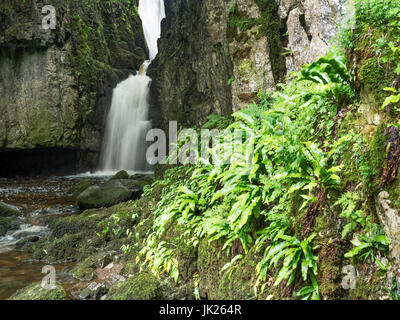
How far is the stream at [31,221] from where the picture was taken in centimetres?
464

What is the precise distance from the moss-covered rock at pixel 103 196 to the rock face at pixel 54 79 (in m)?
7.33

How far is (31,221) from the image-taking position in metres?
7.89

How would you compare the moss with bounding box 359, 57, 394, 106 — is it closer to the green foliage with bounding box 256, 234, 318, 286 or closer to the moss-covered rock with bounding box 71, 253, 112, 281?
the green foliage with bounding box 256, 234, 318, 286

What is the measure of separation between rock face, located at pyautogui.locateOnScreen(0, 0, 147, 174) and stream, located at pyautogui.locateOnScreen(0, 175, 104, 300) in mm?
2633

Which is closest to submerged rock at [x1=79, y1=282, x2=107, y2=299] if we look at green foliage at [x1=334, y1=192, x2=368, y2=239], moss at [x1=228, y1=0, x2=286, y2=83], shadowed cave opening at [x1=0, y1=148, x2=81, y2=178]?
green foliage at [x1=334, y1=192, x2=368, y2=239]

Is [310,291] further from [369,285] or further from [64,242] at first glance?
[64,242]

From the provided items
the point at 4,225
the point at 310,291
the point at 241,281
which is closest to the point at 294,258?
the point at 310,291

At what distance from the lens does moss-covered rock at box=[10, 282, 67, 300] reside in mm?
3625

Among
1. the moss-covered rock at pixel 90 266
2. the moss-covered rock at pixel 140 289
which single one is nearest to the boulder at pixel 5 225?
the moss-covered rock at pixel 90 266
